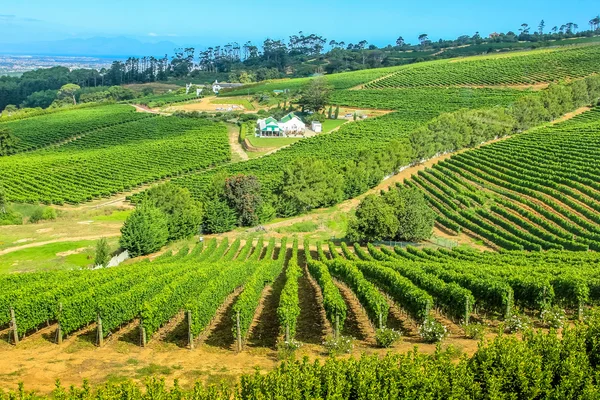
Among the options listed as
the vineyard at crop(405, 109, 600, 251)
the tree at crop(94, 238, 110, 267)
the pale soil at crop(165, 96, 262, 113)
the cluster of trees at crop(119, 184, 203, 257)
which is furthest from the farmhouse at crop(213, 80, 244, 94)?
the tree at crop(94, 238, 110, 267)

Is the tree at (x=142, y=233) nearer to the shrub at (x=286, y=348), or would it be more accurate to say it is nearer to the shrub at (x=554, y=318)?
the shrub at (x=286, y=348)

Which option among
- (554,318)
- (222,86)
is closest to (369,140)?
(554,318)

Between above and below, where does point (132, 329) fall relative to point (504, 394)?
below

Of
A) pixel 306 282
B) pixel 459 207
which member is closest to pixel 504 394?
pixel 306 282

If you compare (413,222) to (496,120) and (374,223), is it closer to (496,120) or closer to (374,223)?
(374,223)

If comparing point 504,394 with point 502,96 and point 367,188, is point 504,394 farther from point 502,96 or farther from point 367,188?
point 502,96

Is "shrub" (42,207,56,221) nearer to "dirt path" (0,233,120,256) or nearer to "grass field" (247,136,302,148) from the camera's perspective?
"dirt path" (0,233,120,256)

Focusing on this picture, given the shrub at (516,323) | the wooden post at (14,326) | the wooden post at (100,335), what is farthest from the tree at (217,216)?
the shrub at (516,323)
